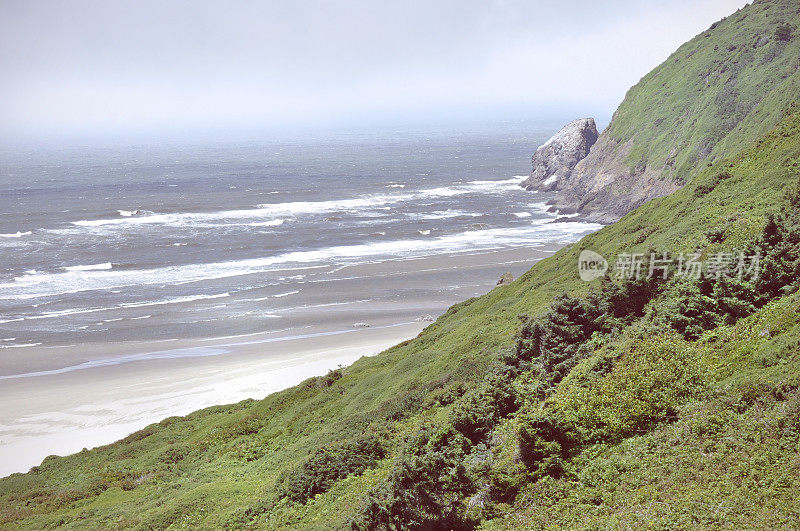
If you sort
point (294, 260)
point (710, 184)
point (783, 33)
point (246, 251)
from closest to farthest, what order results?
1. point (710, 184)
2. point (294, 260)
3. point (246, 251)
4. point (783, 33)

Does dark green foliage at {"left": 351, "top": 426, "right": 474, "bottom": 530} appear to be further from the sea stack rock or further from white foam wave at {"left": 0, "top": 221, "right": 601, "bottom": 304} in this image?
the sea stack rock

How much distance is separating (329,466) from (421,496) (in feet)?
16.7

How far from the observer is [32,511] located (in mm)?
20547

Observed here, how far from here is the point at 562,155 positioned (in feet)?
394

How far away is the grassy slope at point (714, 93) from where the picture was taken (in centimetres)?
6097

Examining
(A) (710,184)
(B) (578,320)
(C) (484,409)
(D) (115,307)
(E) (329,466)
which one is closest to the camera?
(C) (484,409)

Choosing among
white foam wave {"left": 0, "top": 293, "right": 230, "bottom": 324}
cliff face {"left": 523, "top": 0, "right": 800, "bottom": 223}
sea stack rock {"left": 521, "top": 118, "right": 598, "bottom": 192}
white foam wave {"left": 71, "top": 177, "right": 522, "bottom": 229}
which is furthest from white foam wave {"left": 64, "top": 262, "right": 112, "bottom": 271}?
sea stack rock {"left": 521, "top": 118, "right": 598, "bottom": 192}

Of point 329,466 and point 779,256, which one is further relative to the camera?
point 779,256

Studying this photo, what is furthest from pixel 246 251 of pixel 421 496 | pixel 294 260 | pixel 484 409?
pixel 421 496

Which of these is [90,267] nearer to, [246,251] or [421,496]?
[246,251]

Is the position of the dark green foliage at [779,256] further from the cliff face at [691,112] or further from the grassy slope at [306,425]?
the cliff face at [691,112]

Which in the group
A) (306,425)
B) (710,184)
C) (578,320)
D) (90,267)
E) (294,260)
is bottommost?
(306,425)

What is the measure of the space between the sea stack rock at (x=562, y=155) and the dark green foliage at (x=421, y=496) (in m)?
110

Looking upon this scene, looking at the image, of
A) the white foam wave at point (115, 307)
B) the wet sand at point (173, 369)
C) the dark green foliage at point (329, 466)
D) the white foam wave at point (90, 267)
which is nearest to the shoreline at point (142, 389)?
the wet sand at point (173, 369)
